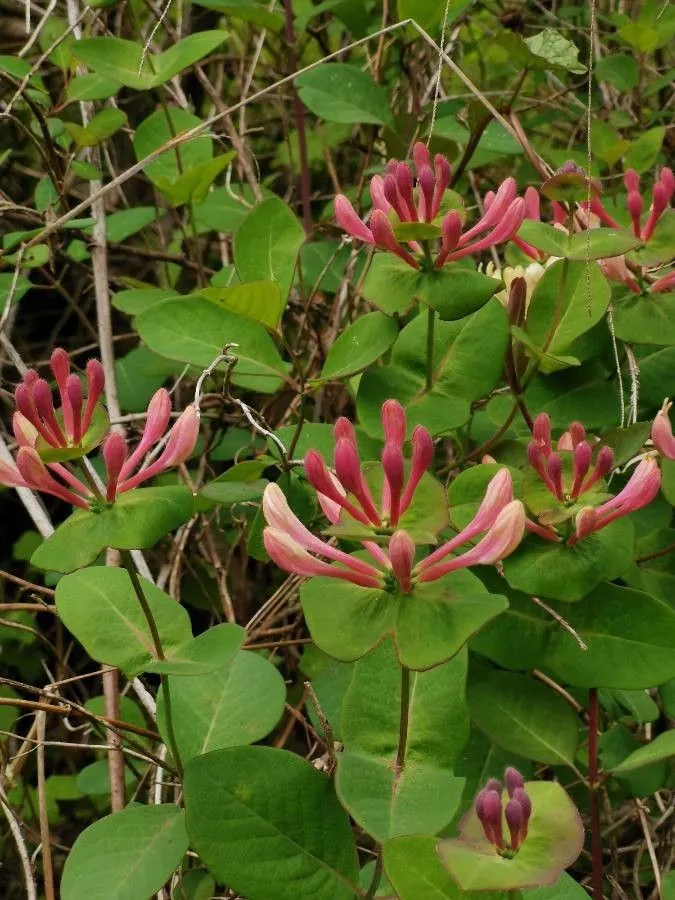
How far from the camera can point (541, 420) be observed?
2.87 ft

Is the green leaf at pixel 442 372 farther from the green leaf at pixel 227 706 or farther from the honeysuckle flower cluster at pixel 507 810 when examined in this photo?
the honeysuckle flower cluster at pixel 507 810

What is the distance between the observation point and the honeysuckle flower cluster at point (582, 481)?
0.81 m

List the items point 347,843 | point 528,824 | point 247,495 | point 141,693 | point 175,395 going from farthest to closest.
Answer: point 175,395
point 141,693
point 247,495
point 347,843
point 528,824

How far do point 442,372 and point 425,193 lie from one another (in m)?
0.21

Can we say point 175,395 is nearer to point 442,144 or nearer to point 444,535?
point 442,144

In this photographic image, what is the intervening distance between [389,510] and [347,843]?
26 centimetres

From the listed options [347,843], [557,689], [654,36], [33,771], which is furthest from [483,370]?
[33,771]

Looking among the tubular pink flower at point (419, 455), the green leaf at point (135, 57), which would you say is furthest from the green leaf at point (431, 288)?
the green leaf at point (135, 57)

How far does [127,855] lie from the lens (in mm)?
836

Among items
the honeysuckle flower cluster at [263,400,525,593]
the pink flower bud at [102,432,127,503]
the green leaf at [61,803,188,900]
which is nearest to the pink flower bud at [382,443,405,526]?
the honeysuckle flower cluster at [263,400,525,593]

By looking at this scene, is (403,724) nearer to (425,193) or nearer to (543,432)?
(543,432)

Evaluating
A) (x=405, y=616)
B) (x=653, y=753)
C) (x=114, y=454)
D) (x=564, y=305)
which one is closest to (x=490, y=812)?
(x=405, y=616)

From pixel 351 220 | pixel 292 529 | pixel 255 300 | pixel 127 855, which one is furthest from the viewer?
pixel 255 300

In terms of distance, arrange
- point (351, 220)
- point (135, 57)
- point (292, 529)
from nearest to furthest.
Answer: point (292, 529) → point (351, 220) → point (135, 57)
